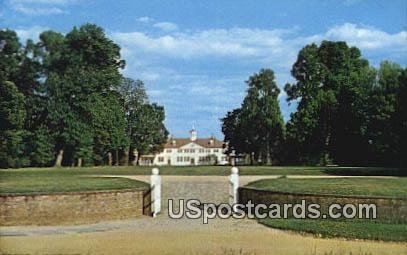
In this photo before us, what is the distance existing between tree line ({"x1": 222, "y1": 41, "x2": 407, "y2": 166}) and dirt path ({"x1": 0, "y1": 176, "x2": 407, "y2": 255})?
6.23 m

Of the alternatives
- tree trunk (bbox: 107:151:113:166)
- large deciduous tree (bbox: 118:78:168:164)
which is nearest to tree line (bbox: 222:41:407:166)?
large deciduous tree (bbox: 118:78:168:164)

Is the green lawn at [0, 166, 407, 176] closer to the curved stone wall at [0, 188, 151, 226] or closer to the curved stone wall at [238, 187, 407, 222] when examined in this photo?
the curved stone wall at [0, 188, 151, 226]

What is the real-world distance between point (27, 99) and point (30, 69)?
2.28 metres

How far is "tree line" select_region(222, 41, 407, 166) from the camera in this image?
23.6 m

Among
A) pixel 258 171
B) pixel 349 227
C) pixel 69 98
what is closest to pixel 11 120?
pixel 69 98

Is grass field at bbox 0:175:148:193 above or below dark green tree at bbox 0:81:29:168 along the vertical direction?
below

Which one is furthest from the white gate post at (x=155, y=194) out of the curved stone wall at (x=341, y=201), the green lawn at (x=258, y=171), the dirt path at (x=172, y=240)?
the green lawn at (x=258, y=171)

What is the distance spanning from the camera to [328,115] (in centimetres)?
3212

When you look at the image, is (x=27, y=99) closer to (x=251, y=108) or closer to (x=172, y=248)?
(x=251, y=108)

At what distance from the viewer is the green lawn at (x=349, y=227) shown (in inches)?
498

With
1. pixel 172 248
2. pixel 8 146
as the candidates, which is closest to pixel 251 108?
pixel 8 146

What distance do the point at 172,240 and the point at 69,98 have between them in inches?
373

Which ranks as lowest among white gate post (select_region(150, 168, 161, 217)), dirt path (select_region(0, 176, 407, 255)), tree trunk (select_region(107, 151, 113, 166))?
dirt path (select_region(0, 176, 407, 255))

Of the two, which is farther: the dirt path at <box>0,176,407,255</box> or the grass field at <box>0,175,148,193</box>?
the grass field at <box>0,175,148,193</box>
